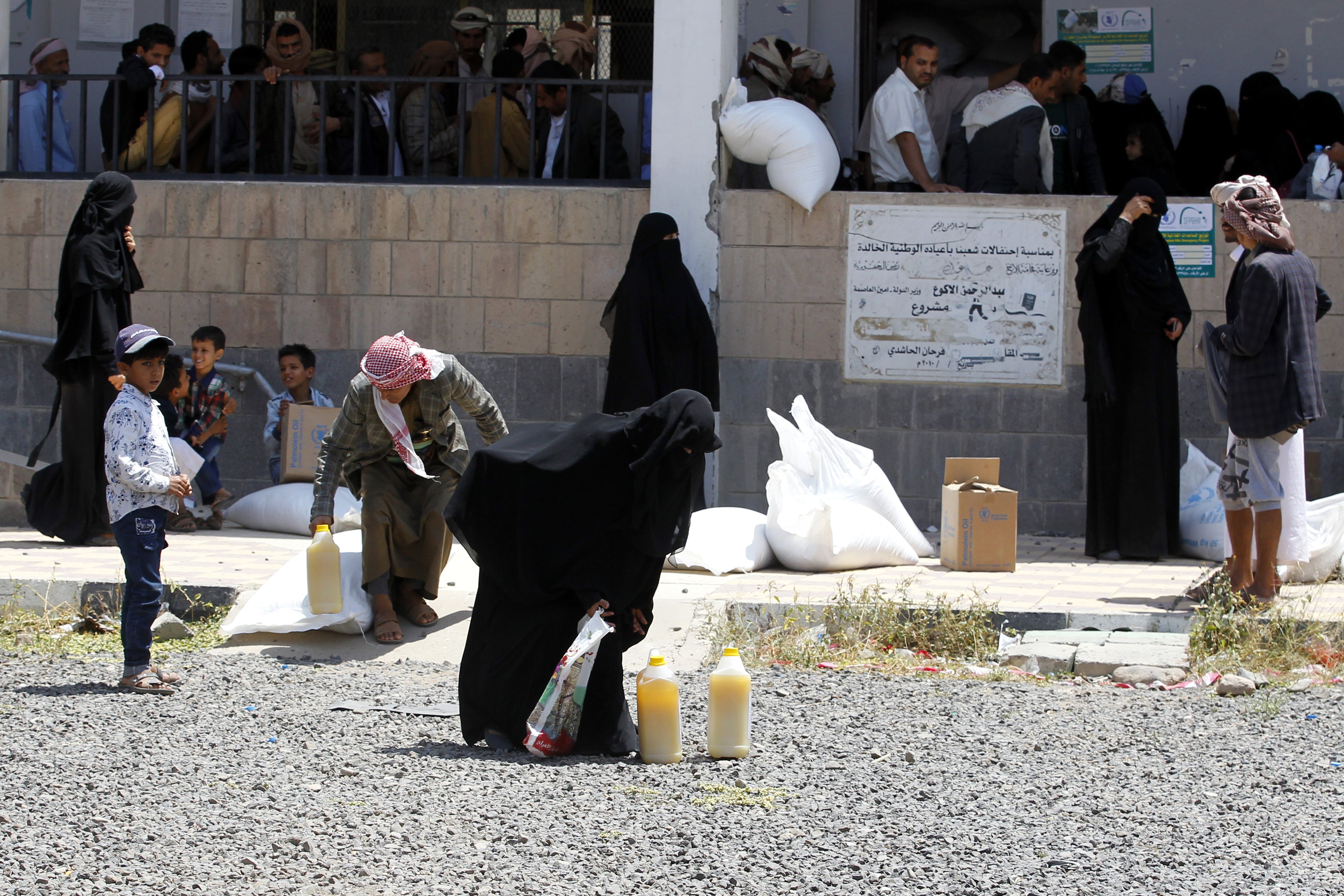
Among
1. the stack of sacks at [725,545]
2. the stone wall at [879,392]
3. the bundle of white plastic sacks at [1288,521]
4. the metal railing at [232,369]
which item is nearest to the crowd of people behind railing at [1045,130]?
the stone wall at [879,392]

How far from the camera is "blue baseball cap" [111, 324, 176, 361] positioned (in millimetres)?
4875

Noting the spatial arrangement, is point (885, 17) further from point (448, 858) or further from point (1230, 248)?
point (448, 858)

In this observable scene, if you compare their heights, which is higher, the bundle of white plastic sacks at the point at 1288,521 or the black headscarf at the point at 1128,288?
the black headscarf at the point at 1128,288

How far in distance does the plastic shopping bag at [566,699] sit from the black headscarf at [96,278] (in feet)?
14.7

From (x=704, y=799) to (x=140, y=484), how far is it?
Result: 2.29 meters

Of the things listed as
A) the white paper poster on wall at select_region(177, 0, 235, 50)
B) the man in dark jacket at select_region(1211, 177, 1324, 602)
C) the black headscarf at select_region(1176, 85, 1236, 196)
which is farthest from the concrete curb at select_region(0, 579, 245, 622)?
the black headscarf at select_region(1176, 85, 1236, 196)

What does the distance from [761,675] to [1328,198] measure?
5.17 meters

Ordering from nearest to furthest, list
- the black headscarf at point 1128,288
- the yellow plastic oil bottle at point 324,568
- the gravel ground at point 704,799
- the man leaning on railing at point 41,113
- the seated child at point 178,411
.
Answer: the gravel ground at point 704,799 → the yellow plastic oil bottle at point 324,568 → the black headscarf at point 1128,288 → the seated child at point 178,411 → the man leaning on railing at point 41,113

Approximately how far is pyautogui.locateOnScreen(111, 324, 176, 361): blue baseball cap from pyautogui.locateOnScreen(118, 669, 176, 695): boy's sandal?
43.0 inches

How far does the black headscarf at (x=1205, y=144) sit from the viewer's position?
368 inches

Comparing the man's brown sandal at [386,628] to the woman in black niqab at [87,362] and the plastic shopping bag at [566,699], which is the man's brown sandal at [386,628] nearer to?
the plastic shopping bag at [566,699]

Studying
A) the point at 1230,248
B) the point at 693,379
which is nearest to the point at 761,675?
the point at 693,379

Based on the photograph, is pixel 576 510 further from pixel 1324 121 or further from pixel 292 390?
pixel 1324 121

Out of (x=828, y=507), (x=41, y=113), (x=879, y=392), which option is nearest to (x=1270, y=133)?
(x=879, y=392)
